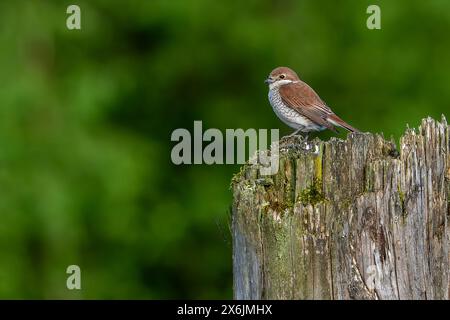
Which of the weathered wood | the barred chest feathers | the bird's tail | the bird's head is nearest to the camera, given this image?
the weathered wood

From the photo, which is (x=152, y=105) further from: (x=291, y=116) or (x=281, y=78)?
(x=291, y=116)

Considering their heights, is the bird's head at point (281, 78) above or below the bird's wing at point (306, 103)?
above

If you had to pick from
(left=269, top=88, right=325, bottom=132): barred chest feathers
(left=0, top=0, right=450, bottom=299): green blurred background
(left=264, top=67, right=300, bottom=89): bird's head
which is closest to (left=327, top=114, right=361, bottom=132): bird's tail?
(left=269, top=88, right=325, bottom=132): barred chest feathers

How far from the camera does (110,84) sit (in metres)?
14.3

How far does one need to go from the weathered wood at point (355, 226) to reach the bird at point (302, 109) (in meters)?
3.65

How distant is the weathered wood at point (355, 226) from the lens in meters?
4.86

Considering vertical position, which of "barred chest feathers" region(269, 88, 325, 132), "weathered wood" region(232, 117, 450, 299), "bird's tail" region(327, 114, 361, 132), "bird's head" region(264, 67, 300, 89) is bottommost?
"weathered wood" region(232, 117, 450, 299)

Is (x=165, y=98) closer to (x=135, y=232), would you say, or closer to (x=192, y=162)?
(x=192, y=162)

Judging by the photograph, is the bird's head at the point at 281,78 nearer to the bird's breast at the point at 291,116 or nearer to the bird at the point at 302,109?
the bird at the point at 302,109

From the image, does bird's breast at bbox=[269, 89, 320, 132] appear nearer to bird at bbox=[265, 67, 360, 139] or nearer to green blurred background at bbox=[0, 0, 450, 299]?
bird at bbox=[265, 67, 360, 139]

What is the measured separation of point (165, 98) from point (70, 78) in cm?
178

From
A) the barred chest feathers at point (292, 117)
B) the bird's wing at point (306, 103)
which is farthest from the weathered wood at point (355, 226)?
the barred chest feathers at point (292, 117)

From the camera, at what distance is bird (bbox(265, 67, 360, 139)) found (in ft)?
29.7

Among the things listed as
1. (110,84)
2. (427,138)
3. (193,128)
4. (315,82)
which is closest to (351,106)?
(315,82)
